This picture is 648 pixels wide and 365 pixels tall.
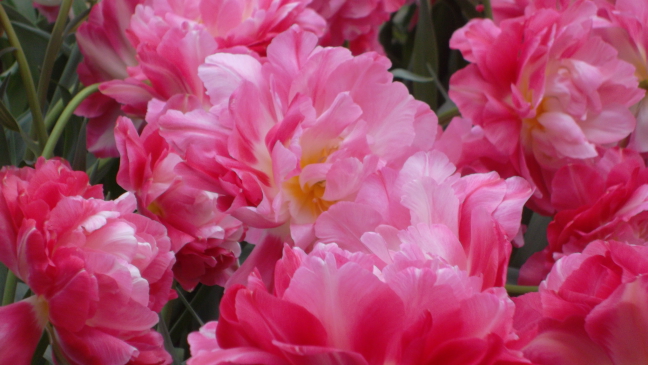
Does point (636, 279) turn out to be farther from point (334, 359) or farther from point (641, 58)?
point (641, 58)

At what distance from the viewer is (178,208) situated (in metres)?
0.35

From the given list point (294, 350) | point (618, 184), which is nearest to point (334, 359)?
point (294, 350)

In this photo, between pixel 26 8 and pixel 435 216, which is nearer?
pixel 435 216

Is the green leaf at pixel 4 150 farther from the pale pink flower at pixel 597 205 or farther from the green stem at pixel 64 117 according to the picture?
the pale pink flower at pixel 597 205

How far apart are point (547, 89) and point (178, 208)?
222 millimetres

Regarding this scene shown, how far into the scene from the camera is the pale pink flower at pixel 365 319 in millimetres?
208

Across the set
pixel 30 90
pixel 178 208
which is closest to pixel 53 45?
pixel 30 90

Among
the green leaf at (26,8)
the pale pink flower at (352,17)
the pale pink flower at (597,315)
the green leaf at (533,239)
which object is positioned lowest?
the green leaf at (533,239)

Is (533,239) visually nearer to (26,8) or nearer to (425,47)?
(425,47)

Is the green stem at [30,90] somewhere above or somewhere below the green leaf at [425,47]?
above

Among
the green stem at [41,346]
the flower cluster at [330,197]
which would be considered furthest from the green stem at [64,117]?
the green stem at [41,346]

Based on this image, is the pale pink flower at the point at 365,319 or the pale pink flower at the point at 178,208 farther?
the pale pink flower at the point at 178,208

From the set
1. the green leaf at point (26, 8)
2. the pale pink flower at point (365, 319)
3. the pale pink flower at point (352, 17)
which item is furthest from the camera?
the green leaf at point (26, 8)

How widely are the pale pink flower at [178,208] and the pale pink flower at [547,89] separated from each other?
0.16 metres
